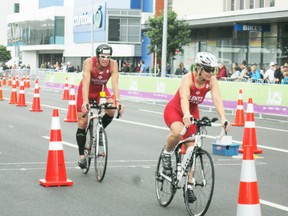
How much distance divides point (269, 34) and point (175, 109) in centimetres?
3292

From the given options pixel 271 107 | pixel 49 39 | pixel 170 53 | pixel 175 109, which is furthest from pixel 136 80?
pixel 49 39

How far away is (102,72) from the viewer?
10.5 m

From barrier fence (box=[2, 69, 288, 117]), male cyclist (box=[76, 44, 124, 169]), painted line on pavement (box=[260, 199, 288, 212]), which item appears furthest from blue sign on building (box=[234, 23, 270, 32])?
painted line on pavement (box=[260, 199, 288, 212])

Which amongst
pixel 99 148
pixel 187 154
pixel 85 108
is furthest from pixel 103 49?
pixel 187 154

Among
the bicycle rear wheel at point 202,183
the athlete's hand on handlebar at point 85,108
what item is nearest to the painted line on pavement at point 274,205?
the bicycle rear wheel at point 202,183

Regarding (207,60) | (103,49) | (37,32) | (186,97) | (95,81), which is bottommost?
(186,97)

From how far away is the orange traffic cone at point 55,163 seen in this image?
952 centimetres

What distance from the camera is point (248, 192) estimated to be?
6.23 m

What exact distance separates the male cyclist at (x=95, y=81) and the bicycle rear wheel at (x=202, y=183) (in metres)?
2.76

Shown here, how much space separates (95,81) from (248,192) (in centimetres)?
477

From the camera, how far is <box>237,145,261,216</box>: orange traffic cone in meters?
6.18

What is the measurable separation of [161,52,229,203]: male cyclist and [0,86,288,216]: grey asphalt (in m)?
0.76

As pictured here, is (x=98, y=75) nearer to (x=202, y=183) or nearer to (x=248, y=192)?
(x=202, y=183)

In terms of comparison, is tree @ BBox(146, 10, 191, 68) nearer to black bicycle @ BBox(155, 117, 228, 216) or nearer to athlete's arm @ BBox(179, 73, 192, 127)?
athlete's arm @ BBox(179, 73, 192, 127)
